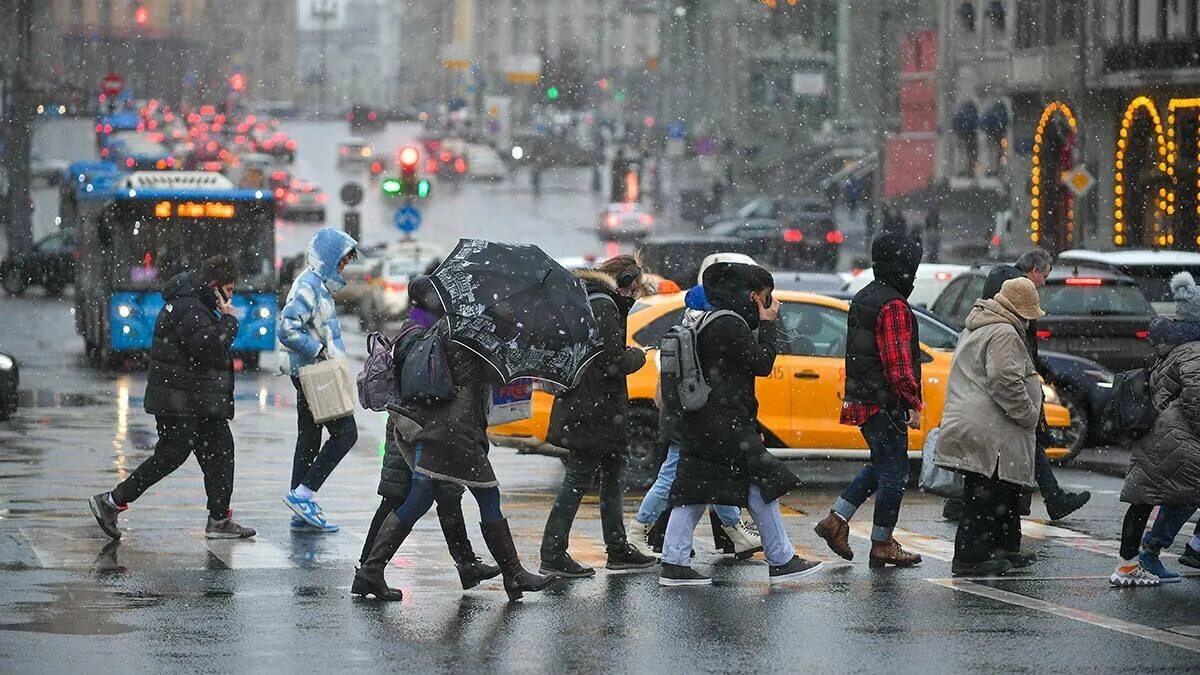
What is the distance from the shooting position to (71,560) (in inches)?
432

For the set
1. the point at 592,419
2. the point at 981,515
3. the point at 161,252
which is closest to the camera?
the point at 592,419

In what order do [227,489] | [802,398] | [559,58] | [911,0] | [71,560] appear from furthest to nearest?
1. [559,58]
2. [911,0]
3. [802,398]
4. [227,489]
5. [71,560]

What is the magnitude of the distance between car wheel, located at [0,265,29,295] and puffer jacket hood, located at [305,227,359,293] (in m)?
34.9

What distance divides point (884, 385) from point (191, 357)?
3.87 m

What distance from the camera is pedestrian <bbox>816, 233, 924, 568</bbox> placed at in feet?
35.5

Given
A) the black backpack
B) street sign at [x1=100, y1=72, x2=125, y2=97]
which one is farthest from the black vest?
street sign at [x1=100, y1=72, x2=125, y2=97]

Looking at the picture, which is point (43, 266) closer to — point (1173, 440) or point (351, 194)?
point (351, 194)

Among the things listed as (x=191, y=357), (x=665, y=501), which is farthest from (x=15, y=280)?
(x=665, y=501)

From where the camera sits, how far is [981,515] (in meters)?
10.7


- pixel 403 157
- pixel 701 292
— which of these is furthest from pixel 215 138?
pixel 701 292

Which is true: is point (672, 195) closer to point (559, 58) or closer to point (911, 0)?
point (911, 0)

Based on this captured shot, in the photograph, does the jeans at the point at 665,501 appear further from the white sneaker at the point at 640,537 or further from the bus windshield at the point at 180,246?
the bus windshield at the point at 180,246

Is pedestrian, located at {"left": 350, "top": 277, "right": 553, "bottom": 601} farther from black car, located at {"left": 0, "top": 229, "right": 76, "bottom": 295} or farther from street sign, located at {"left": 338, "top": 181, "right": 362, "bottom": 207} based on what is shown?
black car, located at {"left": 0, "top": 229, "right": 76, "bottom": 295}

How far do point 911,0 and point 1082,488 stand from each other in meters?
56.6
